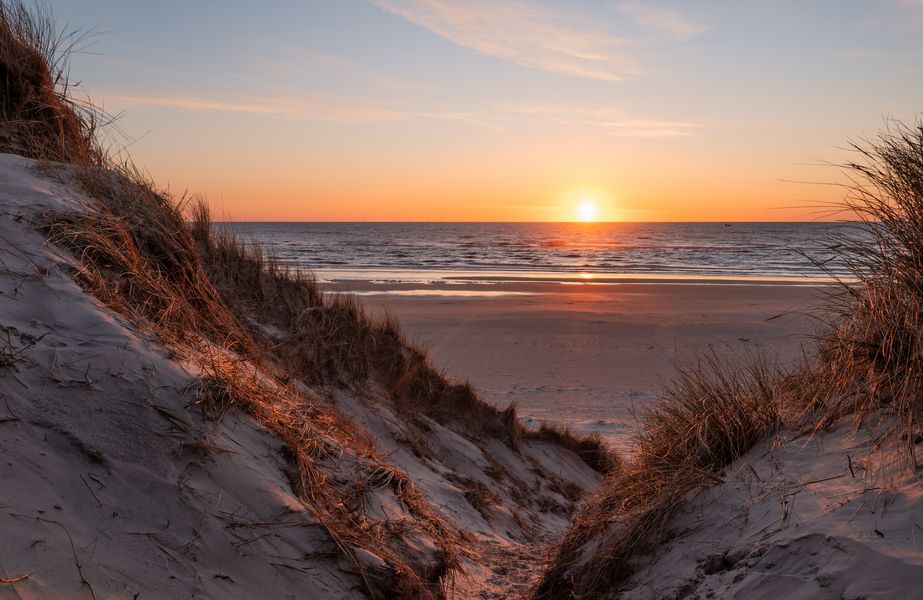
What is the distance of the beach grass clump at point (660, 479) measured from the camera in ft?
11.8

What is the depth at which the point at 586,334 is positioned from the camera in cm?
1748

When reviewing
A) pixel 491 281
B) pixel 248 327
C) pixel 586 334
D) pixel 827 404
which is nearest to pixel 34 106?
pixel 248 327

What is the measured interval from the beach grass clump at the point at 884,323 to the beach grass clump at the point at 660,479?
1.26 ft

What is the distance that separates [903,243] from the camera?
3.61 meters

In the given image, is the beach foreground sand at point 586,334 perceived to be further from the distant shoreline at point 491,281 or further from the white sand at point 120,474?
the white sand at point 120,474

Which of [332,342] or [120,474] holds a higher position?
[120,474]

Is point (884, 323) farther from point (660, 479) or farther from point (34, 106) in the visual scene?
point (34, 106)

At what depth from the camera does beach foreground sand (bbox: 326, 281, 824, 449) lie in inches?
461

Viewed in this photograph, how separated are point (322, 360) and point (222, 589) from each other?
4.80 m

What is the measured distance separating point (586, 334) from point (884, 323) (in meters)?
14.2

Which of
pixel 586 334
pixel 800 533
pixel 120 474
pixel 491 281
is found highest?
pixel 120 474

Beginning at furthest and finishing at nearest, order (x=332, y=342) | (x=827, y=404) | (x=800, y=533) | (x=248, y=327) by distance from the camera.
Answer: (x=332, y=342) < (x=248, y=327) < (x=827, y=404) < (x=800, y=533)

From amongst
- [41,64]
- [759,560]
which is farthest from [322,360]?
[759,560]

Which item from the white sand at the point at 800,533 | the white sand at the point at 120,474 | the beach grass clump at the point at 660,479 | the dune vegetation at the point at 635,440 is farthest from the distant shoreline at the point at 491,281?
the white sand at the point at 800,533
